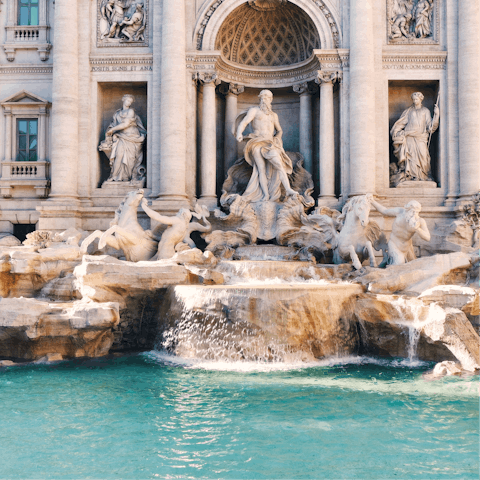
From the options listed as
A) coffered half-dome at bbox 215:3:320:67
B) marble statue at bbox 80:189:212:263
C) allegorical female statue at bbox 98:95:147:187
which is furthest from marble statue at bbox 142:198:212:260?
coffered half-dome at bbox 215:3:320:67

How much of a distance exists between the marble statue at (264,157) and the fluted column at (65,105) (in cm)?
473

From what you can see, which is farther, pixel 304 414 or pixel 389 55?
pixel 389 55

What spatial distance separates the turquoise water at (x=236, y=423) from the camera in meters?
5.32

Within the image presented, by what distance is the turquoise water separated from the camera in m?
A: 5.32

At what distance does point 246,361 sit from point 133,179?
8.50 meters

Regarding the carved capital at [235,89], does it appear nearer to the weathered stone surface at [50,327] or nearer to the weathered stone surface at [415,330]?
the weathered stone surface at [415,330]

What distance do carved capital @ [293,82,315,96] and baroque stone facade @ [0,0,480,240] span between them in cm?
4

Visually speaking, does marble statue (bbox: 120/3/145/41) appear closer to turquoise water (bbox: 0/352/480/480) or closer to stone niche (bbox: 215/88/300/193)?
stone niche (bbox: 215/88/300/193)

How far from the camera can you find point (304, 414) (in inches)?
263

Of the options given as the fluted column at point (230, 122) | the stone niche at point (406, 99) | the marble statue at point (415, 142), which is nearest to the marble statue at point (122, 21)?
the fluted column at point (230, 122)

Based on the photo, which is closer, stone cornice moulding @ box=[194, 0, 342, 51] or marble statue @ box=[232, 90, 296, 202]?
marble statue @ box=[232, 90, 296, 202]

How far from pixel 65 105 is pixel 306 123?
7.13 metres

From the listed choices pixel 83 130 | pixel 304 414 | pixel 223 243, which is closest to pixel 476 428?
pixel 304 414

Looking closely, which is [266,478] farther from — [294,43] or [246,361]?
[294,43]
